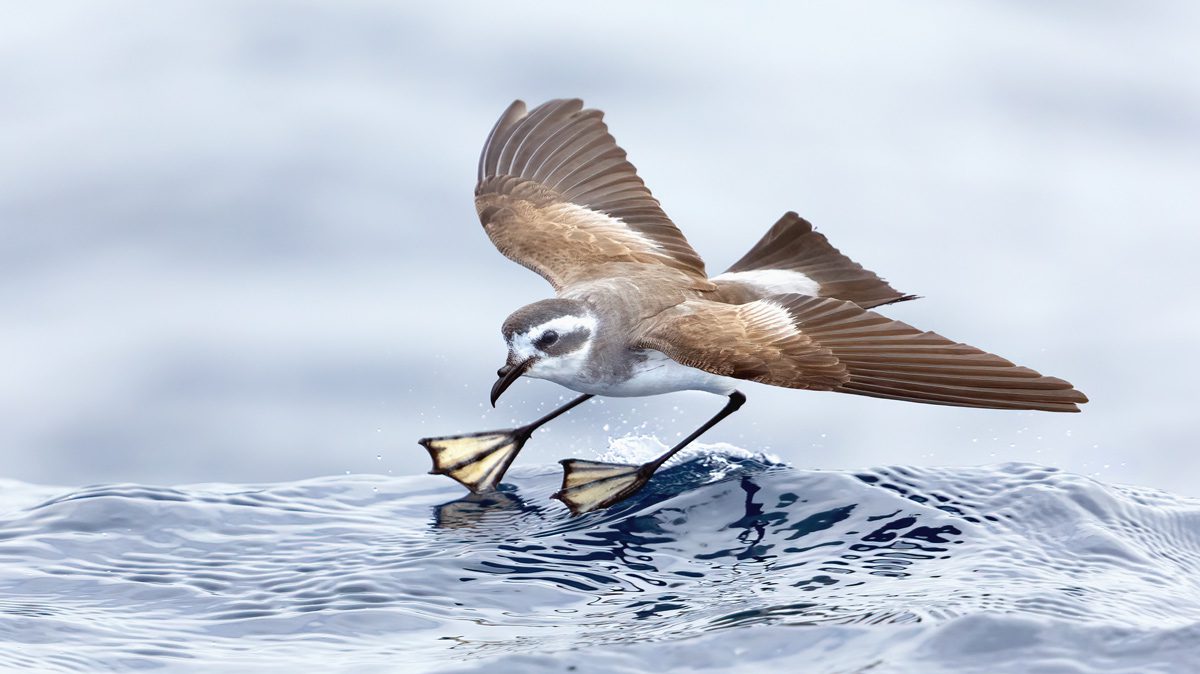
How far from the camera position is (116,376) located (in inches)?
390

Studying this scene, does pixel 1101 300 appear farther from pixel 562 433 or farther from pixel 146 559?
pixel 146 559

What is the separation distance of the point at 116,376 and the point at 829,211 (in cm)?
568

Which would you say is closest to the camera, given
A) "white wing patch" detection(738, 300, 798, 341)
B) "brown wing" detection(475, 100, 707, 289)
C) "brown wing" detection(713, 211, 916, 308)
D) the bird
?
the bird

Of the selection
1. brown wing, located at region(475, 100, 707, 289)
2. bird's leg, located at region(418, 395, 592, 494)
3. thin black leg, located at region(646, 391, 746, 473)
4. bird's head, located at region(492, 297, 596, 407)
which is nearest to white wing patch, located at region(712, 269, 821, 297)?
brown wing, located at region(475, 100, 707, 289)

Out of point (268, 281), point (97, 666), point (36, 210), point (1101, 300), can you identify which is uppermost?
point (36, 210)

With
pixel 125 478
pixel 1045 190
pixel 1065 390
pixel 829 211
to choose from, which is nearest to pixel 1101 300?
pixel 1045 190

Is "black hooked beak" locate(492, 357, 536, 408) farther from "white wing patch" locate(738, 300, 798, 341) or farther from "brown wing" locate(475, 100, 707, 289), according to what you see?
"brown wing" locate(475, 100, 707, 289)

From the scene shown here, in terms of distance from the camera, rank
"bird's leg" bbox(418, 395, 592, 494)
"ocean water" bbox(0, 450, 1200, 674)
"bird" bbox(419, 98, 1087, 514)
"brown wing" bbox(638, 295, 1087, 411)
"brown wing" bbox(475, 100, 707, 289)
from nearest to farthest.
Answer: "ocean water" bbox(0, 450, 1200, 674)
"brown wing" bbox(638, 295, 1087, 411)
"bird" bbox(419, 98, 1087, 514)
"bird's leg" bbox(418, 395, 592, 494)
"brown wing" bbox(475, 100, 707, 289)

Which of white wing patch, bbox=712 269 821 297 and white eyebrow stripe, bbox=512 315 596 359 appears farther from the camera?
white wing patch, bbox=712 269 821 297

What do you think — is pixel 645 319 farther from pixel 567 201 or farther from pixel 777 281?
pixel 567 201

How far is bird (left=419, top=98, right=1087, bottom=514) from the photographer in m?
6.43

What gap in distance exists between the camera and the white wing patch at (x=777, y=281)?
320 inches

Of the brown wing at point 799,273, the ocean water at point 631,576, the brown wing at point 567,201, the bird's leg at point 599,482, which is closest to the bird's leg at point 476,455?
the ocean water at point 631,576

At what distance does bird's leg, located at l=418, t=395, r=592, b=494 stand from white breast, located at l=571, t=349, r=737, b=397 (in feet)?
1.95
